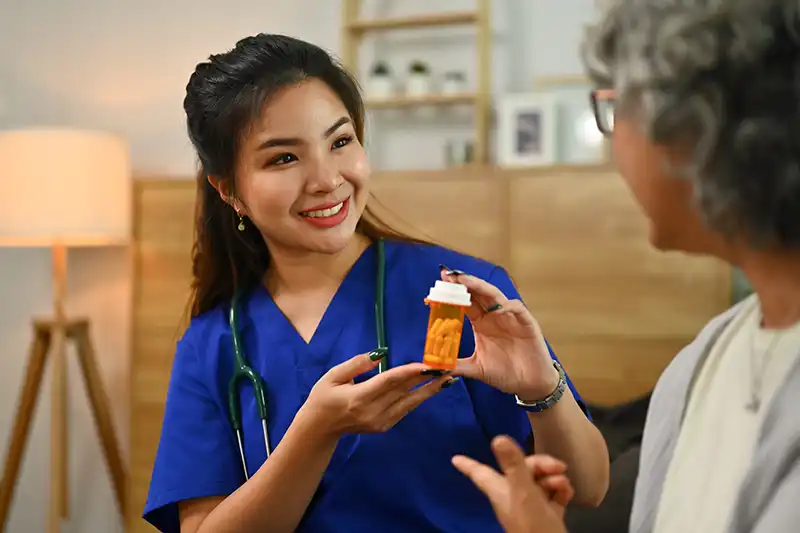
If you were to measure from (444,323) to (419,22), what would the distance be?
1.98 meters

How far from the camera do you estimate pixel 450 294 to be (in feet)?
2.90

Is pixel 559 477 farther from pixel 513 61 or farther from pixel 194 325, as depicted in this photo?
Result: pixel 513 61

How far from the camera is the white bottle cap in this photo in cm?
Answer: 88

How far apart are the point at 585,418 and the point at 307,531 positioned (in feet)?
1.37

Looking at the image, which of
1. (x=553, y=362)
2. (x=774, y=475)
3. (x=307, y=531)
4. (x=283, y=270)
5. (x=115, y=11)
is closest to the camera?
(x=774, y=475)

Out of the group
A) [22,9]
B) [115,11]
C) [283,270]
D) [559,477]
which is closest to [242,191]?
[283,270]

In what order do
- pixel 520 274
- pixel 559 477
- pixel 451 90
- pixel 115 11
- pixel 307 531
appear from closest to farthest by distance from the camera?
pixel 559 477
pixel 307 531
pixel 520 274
pixel 451 90
pixel 115 11

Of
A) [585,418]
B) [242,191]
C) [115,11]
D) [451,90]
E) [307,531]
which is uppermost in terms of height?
[115,11]

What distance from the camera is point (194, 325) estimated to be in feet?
4.36

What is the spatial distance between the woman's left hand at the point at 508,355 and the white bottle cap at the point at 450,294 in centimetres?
8

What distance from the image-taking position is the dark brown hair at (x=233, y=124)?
3.84ft

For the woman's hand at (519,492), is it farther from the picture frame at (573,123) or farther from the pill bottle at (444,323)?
the picture frame at (573,123)

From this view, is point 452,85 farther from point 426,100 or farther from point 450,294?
point 450,294

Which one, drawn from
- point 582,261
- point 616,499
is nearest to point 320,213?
point 616,499
